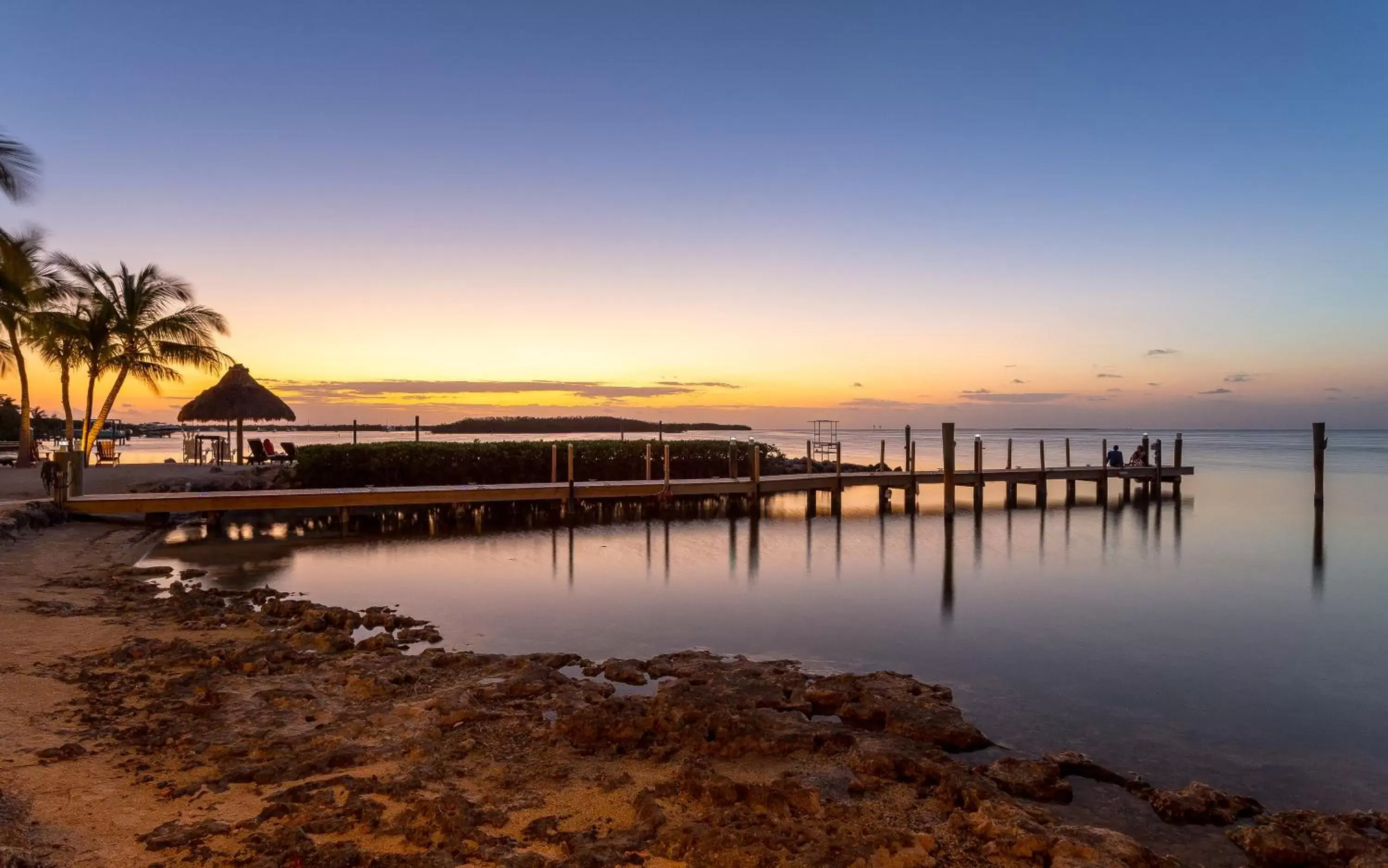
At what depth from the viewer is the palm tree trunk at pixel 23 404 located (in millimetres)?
22844

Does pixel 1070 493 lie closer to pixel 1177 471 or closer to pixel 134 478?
pixel 1177 471

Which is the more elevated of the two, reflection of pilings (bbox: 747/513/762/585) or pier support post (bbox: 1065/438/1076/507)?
pier support post (bbox: 1065/438/1076/507)

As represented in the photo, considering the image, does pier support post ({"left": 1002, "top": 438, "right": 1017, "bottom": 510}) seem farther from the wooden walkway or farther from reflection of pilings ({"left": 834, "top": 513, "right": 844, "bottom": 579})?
reflection of pilings ({"left": 834, "top": 513, "right": 844, "bottom": 579})

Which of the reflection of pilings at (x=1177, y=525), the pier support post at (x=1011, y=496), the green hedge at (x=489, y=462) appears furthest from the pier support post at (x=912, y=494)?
the reflection of pilings at (x=1177, y=525)

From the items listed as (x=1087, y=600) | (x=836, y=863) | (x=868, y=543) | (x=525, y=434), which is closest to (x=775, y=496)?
(x=868, y=543)

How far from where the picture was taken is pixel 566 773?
5184mm

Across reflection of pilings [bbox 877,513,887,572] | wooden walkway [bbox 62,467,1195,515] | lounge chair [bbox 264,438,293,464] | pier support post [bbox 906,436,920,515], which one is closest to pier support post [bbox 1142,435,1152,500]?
wooden walkway [bbox 62,467,1195,515]

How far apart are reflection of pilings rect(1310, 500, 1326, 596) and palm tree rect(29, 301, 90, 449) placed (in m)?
28.8

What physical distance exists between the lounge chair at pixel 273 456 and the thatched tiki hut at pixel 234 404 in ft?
2.64

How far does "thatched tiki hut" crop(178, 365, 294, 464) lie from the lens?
87.4 feet

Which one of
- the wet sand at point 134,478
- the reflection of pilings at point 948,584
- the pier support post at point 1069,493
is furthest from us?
the pier support post at point 1069,493

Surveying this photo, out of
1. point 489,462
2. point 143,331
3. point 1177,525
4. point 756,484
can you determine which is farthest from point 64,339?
point 1177,525

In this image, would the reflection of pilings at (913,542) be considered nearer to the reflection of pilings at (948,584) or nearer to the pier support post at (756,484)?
the reflection of pilings at (948,584)

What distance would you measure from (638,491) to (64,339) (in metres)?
17.5
